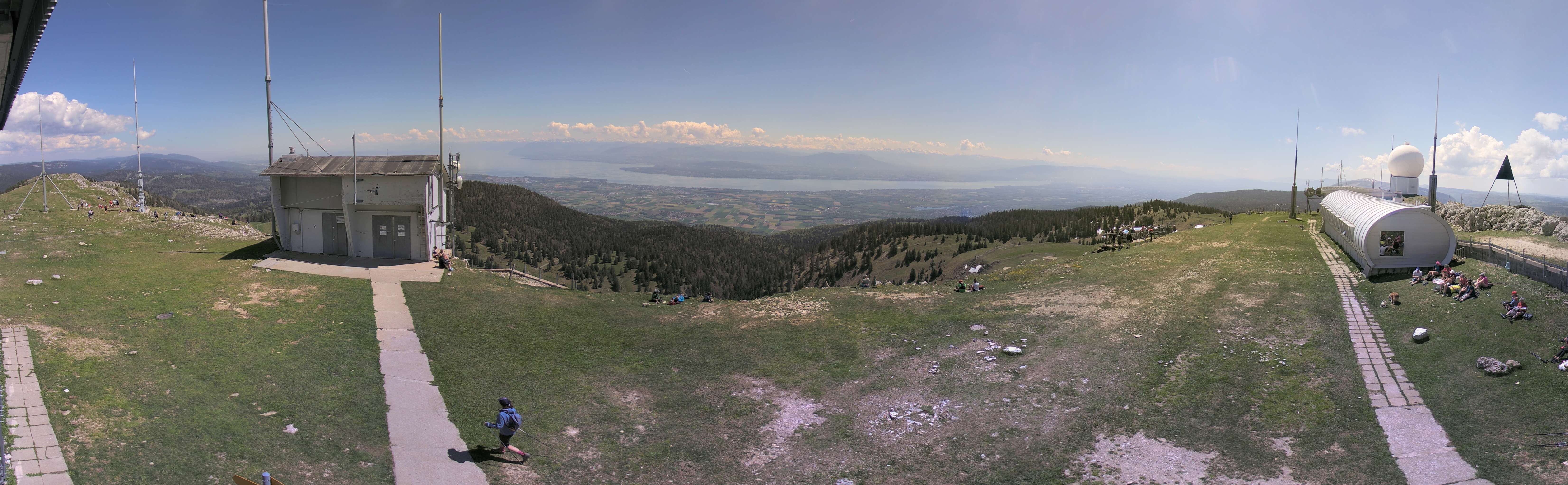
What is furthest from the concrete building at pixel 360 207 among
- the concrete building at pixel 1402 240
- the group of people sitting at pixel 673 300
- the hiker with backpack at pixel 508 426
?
the concrete building at pixel 1402 240

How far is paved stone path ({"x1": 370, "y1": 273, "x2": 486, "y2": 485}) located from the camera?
27.4 ft

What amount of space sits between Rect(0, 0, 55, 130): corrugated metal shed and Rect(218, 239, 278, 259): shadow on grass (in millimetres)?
17531

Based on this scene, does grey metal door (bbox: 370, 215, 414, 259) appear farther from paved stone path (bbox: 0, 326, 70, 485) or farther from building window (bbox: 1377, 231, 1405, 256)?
building window (bbox: 1377, 231, 1405, 256)

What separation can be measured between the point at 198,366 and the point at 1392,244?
1188 inches

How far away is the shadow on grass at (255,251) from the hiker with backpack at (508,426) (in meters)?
16.8

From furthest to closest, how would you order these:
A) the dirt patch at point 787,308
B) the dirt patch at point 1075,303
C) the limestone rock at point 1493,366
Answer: the dirt patch at point 787,308 → the dirt patch at point 1075,303 → the limestone rock at point 1493,366

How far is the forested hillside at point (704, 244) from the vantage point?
155ft

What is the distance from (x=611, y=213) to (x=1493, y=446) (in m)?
161

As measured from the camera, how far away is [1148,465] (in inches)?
355

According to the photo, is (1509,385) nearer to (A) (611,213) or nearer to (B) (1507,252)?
(B) (1507,252)

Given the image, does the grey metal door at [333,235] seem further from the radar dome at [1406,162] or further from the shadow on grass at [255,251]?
the radar dome at [1406,162]

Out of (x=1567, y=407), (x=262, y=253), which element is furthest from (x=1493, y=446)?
(x=262, y=253)

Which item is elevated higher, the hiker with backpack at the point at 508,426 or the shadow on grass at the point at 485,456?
the hiker with backpack at the point at 508,426

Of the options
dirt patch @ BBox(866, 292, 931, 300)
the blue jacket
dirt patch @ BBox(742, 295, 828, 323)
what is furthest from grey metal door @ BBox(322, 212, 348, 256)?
dirt patch @ BBox(866, 292, 931, 300)
